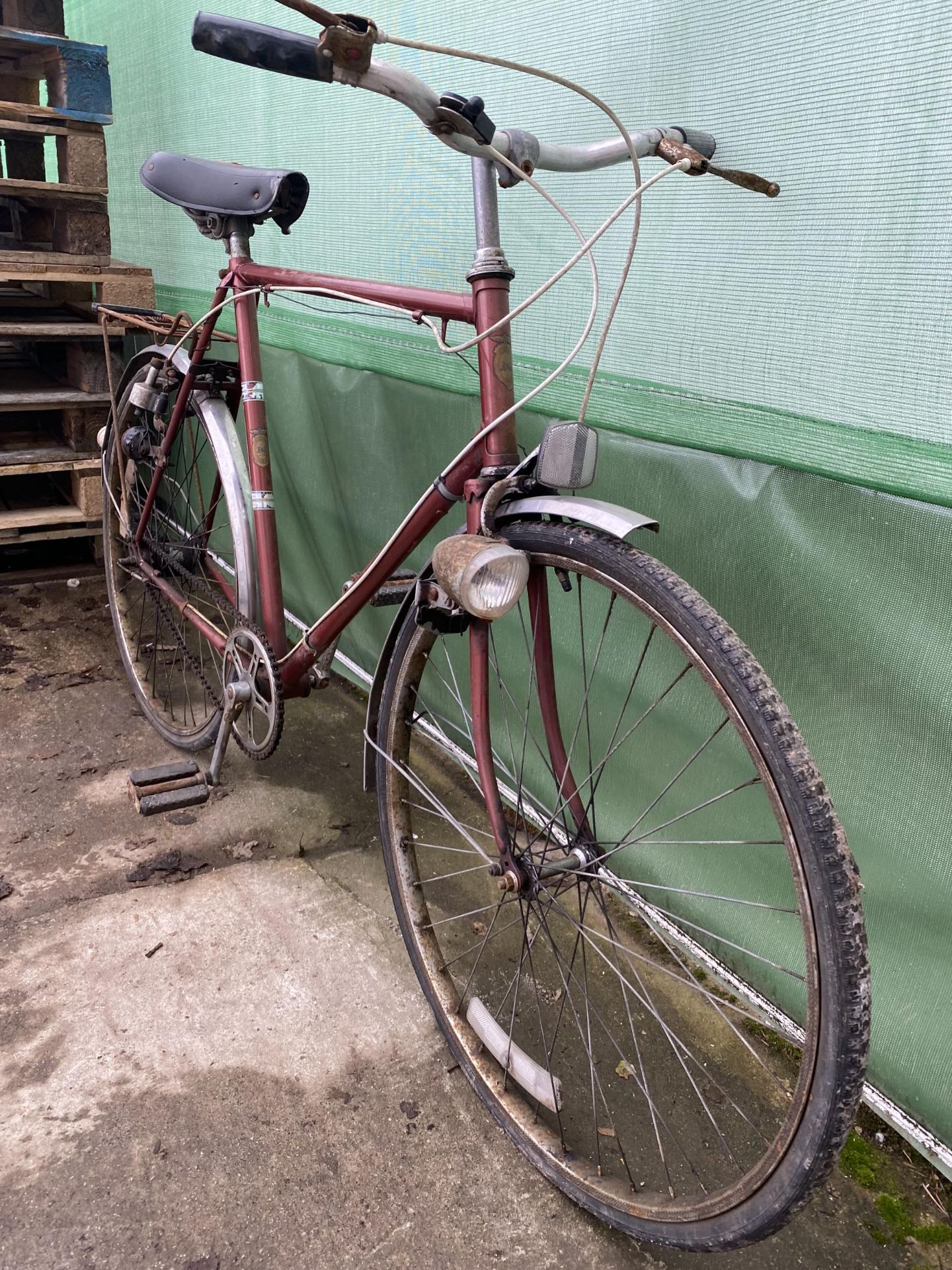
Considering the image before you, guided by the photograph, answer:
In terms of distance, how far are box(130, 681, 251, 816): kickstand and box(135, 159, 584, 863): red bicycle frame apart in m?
0.21

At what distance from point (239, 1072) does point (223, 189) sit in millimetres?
1645

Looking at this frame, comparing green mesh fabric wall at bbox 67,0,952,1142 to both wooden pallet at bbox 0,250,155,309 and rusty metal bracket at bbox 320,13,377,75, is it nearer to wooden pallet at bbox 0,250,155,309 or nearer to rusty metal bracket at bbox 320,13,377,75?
rusty metal bracket at bbox 320,13,377,75

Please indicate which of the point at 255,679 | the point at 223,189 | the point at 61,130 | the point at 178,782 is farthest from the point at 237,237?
the point at 61,130

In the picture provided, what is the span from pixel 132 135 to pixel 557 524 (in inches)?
119

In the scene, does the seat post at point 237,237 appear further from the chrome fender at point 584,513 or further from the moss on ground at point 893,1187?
the moss on ground at point 893,1187

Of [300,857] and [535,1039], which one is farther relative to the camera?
[300,857]

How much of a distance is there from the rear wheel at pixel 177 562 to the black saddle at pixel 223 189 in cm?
43

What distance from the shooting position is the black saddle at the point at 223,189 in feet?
5.85

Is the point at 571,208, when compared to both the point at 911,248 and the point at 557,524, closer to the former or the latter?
the point at 911,248

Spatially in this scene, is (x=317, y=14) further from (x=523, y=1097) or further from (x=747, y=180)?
(x=523, y=1097)

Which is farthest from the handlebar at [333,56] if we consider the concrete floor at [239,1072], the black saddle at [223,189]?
the concrete floor at [239,1072]

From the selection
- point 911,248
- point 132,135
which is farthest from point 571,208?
point 132,135

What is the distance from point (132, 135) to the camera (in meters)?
3.37

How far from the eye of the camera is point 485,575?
1187 millimetres
